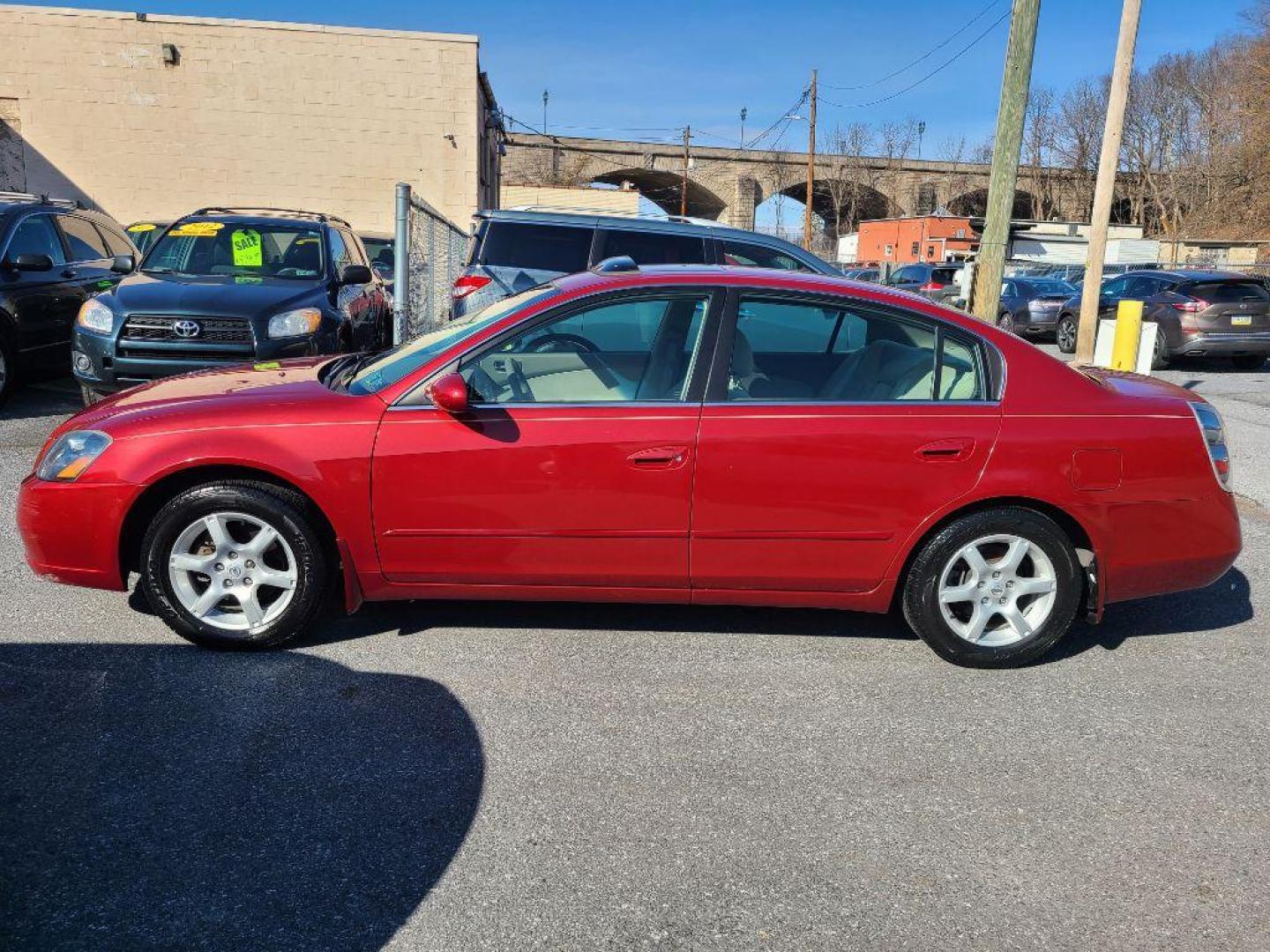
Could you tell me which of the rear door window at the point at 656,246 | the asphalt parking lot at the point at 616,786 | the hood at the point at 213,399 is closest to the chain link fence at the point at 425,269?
the rear door window at the point at 656,246

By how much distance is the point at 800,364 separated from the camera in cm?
411

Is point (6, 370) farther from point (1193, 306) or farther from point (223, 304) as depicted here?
point (1193, 306)

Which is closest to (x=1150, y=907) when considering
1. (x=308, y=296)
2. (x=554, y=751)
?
(x=554, y=751)

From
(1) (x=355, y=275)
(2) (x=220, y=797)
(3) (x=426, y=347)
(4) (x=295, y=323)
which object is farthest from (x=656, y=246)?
(2) (x=220, y=797)

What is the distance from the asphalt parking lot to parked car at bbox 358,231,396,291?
313 inches

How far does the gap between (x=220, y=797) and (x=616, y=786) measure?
1.18 metres

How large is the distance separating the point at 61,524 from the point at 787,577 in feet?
9.37

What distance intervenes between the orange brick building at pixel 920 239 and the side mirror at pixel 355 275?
38.6 m

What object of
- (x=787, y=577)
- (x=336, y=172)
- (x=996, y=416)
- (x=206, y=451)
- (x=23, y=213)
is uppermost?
(x=336, y=172)

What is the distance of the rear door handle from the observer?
3906mm

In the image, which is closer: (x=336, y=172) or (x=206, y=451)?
(x=206, y=451)

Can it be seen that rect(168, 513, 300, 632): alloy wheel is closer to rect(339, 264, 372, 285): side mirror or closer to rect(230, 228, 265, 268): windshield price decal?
rect(339, 264, 372, 285): side mirror

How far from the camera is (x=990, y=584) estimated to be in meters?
4.03

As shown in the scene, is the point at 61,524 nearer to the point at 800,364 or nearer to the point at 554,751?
the point at 554,751
